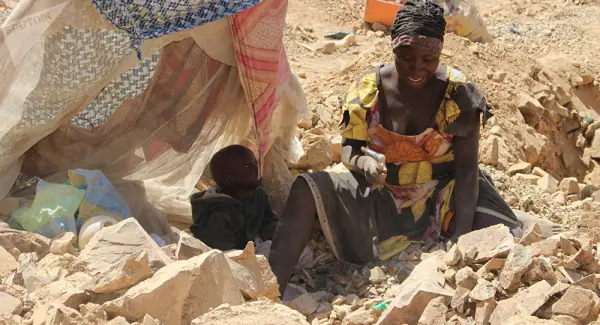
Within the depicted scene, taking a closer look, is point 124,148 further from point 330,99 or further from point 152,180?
point 330,99

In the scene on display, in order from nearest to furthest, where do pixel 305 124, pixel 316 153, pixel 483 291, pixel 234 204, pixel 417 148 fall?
pixel 483 291 < pixel 417 148 < pixel 234 204 < pixel 316 153 < pixel 305 124

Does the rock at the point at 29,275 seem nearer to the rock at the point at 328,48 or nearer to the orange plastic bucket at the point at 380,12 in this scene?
the rock at the point at 328,48

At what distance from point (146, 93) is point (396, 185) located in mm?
1325

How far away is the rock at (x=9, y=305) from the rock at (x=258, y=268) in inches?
28.5

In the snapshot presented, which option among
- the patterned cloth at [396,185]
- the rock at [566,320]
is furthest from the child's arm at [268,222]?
the rock at [566,320]

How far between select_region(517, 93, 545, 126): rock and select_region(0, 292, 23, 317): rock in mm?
4690

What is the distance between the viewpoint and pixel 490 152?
5434mm

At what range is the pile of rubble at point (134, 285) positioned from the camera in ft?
8.62

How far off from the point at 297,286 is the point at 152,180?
106 centimetres

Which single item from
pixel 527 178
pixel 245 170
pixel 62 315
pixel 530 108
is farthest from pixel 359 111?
pixel 530 108

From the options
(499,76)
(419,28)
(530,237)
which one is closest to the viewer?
(530,237)

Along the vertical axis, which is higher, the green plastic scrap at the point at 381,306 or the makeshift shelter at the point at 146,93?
the makeshift shelter at the point at 146,93

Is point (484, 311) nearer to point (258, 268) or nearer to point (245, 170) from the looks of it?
point (258, 268)

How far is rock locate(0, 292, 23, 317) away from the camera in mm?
2676
